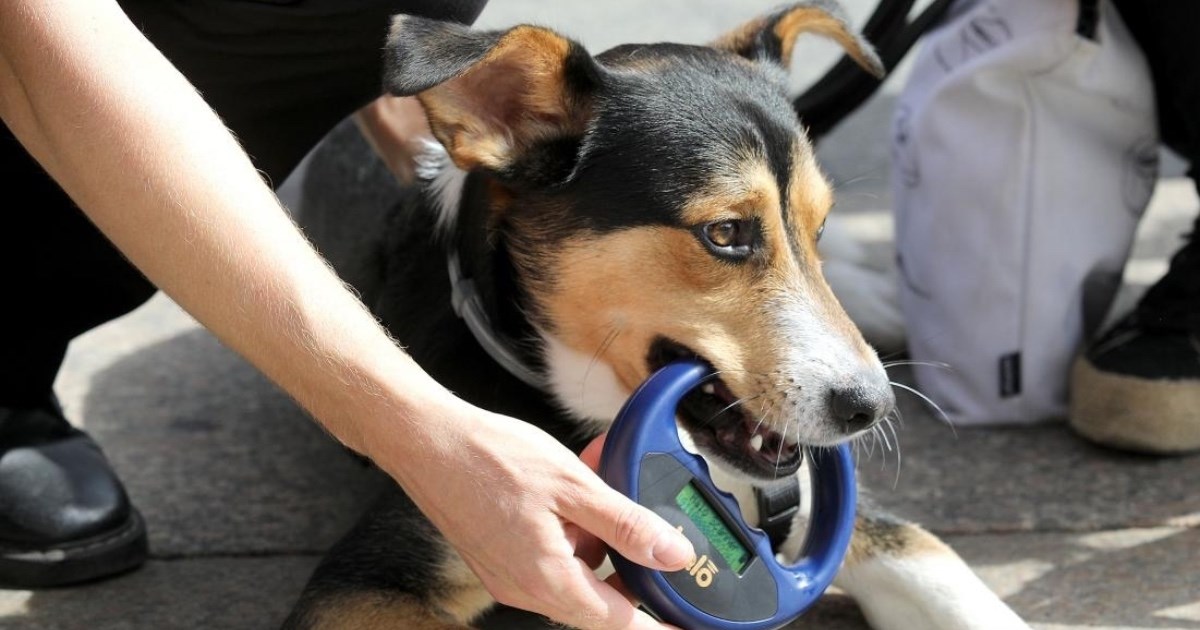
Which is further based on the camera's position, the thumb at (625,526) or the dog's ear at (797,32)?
the dog's ear at (797,32)

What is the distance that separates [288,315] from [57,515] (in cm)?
126

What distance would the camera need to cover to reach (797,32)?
301 cm

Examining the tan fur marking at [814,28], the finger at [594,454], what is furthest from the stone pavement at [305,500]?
the finger at [594,454]

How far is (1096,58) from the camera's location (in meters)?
3.62

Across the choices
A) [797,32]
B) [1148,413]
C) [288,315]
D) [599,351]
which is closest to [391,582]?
[599,351]

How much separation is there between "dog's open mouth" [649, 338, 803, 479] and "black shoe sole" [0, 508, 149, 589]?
122 centimetres

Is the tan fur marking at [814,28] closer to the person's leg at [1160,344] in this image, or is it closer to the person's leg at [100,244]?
the person's leg at [100,244]

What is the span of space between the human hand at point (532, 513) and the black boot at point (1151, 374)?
1848mm

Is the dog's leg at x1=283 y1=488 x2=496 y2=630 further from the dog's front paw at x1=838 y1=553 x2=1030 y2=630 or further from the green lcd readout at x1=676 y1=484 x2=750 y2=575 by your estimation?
the dog's front paw at x1=838 y1=553 x2=1030 y2=630

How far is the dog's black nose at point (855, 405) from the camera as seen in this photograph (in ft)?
7.78

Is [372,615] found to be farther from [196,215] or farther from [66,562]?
[66,562]

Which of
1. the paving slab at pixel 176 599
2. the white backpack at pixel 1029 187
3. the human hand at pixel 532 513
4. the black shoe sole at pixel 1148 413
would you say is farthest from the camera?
the white backpack at pixel 1029 187

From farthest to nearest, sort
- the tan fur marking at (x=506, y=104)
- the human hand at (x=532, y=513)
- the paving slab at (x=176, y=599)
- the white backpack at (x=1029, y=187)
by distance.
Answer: the white backpack at (x=1029, y=187)
the paving slab at (x=176, y=599)
the tan fur marking at (x=506, y=104)
the human hand at (x=532, y=513)

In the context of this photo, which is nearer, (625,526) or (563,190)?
(625,526)
